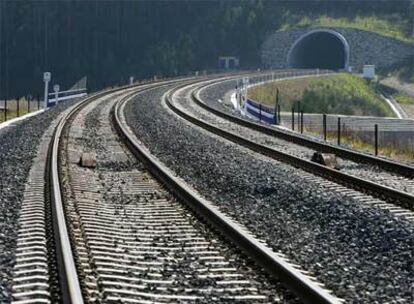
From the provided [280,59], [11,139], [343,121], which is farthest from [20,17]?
[11,139]

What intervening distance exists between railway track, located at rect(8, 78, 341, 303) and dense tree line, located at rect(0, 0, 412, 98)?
90221 mm

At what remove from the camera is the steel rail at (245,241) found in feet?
23.0

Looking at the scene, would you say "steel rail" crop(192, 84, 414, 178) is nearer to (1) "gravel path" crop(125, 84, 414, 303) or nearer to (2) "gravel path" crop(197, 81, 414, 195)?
(2) "gravel path" crop(197, 81, 414, 195)

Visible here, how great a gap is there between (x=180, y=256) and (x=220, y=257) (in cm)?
45

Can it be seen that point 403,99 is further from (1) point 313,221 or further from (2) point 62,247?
(2) point 62,247

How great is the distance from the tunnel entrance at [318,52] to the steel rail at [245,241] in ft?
275

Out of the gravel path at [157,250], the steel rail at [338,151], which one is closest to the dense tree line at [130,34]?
the steel rail at [338,151]

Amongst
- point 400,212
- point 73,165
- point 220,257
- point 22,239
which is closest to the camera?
point 220,257

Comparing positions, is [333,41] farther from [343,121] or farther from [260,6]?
[343,121]

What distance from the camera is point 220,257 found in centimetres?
866

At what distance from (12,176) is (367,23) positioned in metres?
91.8

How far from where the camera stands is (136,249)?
9117mm

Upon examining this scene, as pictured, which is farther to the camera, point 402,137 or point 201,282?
point 402,137

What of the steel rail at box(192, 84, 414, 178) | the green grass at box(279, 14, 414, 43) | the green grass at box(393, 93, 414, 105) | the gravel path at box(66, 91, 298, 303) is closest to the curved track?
the gravel path at box(66, 91, 298, 303)
